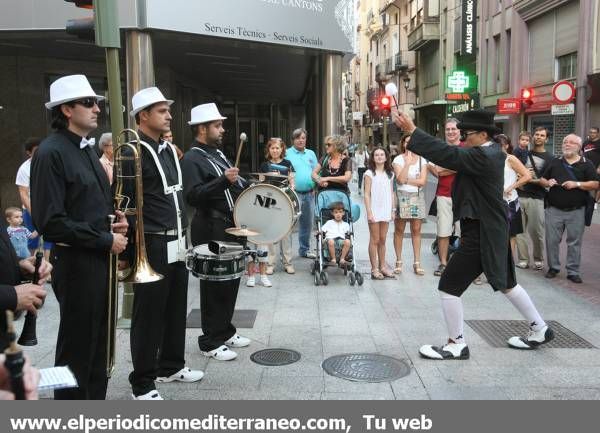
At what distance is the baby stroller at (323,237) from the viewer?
25.4 ft

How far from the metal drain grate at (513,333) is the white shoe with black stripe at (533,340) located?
4.6 inches

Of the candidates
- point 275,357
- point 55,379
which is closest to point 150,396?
point 275,357

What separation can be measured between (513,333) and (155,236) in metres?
3.63

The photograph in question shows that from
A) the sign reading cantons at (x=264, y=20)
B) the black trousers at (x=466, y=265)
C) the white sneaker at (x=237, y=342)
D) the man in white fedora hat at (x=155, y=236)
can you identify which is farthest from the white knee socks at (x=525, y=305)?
the sign reading cantons at (x=264, y=20)

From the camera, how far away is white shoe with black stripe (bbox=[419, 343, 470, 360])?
16.4 feet

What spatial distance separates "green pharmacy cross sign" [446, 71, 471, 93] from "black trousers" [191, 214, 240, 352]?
25138 mm

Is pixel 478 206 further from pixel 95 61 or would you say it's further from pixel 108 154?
pixel 95 61

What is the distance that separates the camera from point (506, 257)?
16.4ft

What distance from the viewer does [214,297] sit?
5004 mm

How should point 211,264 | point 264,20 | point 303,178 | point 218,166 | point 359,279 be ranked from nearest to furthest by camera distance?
point 211,264
point 218,166
point 359,279
point 303,178
point 264,20

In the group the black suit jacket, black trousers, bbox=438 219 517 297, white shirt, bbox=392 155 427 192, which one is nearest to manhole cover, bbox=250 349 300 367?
black trousers, bbox=438 219 517 297

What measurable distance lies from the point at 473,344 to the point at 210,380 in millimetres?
2421

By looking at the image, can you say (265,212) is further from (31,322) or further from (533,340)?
(533,340)

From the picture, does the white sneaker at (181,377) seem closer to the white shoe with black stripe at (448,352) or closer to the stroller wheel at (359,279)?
the white shoe with black stripe at (448,352)
